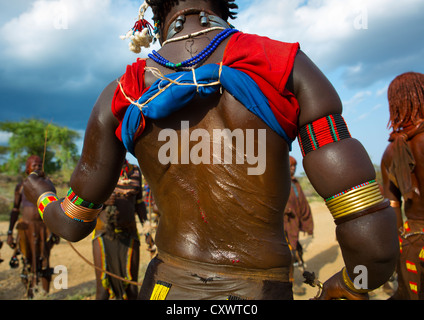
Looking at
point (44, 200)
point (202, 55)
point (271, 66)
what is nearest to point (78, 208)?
point (44, 200)

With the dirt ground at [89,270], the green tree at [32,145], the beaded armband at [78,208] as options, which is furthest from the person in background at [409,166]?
the green tree at [32,145]

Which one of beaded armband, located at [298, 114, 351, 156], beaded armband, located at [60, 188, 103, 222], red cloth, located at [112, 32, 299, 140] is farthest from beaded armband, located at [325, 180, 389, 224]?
beaded armband, located at [60, 188, 103, 222]

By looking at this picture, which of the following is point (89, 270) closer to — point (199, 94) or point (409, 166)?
point (409, 166)

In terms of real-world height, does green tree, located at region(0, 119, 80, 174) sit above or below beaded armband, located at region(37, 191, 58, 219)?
above

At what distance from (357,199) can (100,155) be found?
1219mm

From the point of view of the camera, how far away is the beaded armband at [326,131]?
4.33 feet

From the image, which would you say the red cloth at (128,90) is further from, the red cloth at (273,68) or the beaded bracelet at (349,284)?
the beaded bracelet at (349,284)

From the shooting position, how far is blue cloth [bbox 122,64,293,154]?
4.38 feet

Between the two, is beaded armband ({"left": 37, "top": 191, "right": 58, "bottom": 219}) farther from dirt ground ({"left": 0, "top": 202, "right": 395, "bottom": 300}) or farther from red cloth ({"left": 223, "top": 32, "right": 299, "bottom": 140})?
dirt ground ({"left": 0, "top": 202, "right": 395, "bottom": 300})

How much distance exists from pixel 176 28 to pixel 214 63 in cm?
35

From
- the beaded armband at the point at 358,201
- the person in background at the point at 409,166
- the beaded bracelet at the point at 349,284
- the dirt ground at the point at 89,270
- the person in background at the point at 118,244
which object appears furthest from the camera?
the dirt ground at the point at 89,270

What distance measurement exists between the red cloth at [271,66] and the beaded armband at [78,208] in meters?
1.06

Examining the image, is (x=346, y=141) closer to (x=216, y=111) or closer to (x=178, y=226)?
(x=216, y=111)

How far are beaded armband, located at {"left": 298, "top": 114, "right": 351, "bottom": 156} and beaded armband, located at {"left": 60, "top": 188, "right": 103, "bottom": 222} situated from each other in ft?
3.93
